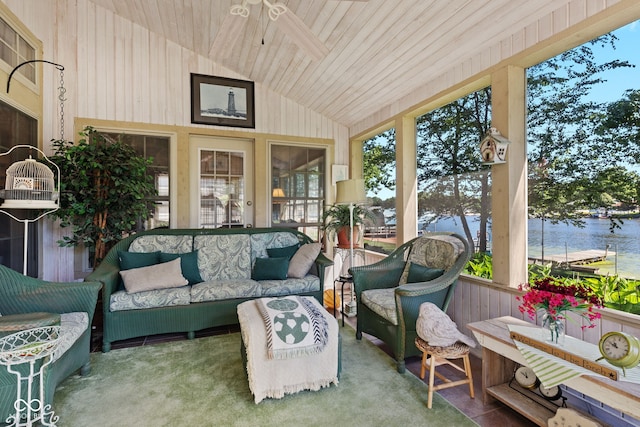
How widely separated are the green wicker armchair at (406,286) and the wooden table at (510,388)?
43cm

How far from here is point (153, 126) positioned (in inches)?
161

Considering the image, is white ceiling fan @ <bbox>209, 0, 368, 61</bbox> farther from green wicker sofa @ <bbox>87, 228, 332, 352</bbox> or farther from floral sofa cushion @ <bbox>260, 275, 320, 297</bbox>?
floral sofa cushion @ <bbox>260, 275, 320, 297</bbox>

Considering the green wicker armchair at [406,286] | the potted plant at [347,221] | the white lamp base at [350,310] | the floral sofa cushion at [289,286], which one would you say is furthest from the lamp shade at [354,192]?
the white lamp base at [350,310]

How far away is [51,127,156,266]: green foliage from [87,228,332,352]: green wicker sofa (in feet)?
0.99

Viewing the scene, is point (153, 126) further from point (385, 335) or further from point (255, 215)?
point (385, 335)

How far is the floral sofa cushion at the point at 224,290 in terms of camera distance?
3.10 m

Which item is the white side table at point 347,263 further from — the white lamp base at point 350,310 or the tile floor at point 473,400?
the tile floor at point 473,400

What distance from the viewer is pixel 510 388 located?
79.7 inches

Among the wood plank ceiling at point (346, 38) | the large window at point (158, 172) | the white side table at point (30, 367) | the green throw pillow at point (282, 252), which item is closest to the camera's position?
the white side table at point (30, 367)

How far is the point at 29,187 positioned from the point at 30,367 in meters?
1.67

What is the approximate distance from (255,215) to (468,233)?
9.12 ft

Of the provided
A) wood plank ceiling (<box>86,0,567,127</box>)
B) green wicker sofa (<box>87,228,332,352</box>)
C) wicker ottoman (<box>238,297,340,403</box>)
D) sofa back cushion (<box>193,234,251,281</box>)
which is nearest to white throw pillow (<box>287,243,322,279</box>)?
green wicker sofa (<box>87,228,332,352</box>)

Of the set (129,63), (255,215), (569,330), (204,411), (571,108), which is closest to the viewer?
(204,411)

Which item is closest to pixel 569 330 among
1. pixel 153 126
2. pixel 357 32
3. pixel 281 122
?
pixel 357 32
